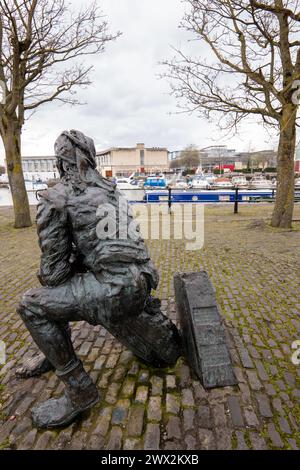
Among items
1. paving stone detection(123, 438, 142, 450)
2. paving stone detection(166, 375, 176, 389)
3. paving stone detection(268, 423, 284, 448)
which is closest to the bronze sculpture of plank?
paving stone detection(166, 375, 176, 389)

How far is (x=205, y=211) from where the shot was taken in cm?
1495

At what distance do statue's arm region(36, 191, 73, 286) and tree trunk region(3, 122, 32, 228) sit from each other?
961 centimetres

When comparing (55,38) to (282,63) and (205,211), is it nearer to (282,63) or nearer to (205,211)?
(282,63)

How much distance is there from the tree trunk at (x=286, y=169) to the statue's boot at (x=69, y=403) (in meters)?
8.96

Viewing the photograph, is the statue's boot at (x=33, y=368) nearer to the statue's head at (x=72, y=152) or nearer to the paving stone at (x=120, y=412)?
the paving stone at (x=120, y=412)

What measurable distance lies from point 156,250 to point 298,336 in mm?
4565

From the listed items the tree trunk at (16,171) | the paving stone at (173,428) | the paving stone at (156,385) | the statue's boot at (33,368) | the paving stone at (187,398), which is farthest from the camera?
the tree trunk at (16,171)

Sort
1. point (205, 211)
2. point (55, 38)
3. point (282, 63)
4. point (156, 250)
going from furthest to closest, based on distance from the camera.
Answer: point (205, 211), point (55, 38), point (282, 63), point (156, 250)

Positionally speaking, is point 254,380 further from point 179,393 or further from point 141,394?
point 141,394

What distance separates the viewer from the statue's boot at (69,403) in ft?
7.17

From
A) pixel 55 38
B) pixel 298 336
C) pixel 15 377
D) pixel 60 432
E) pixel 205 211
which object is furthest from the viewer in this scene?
pixel 205 211

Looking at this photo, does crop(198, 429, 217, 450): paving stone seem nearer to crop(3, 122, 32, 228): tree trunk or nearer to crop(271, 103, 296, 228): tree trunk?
crop(271, 103, 296, 228): tree trunk

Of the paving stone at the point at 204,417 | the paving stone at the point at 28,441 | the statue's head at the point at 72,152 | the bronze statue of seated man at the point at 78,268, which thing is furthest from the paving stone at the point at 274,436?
the statue's head at the point at 72,152
